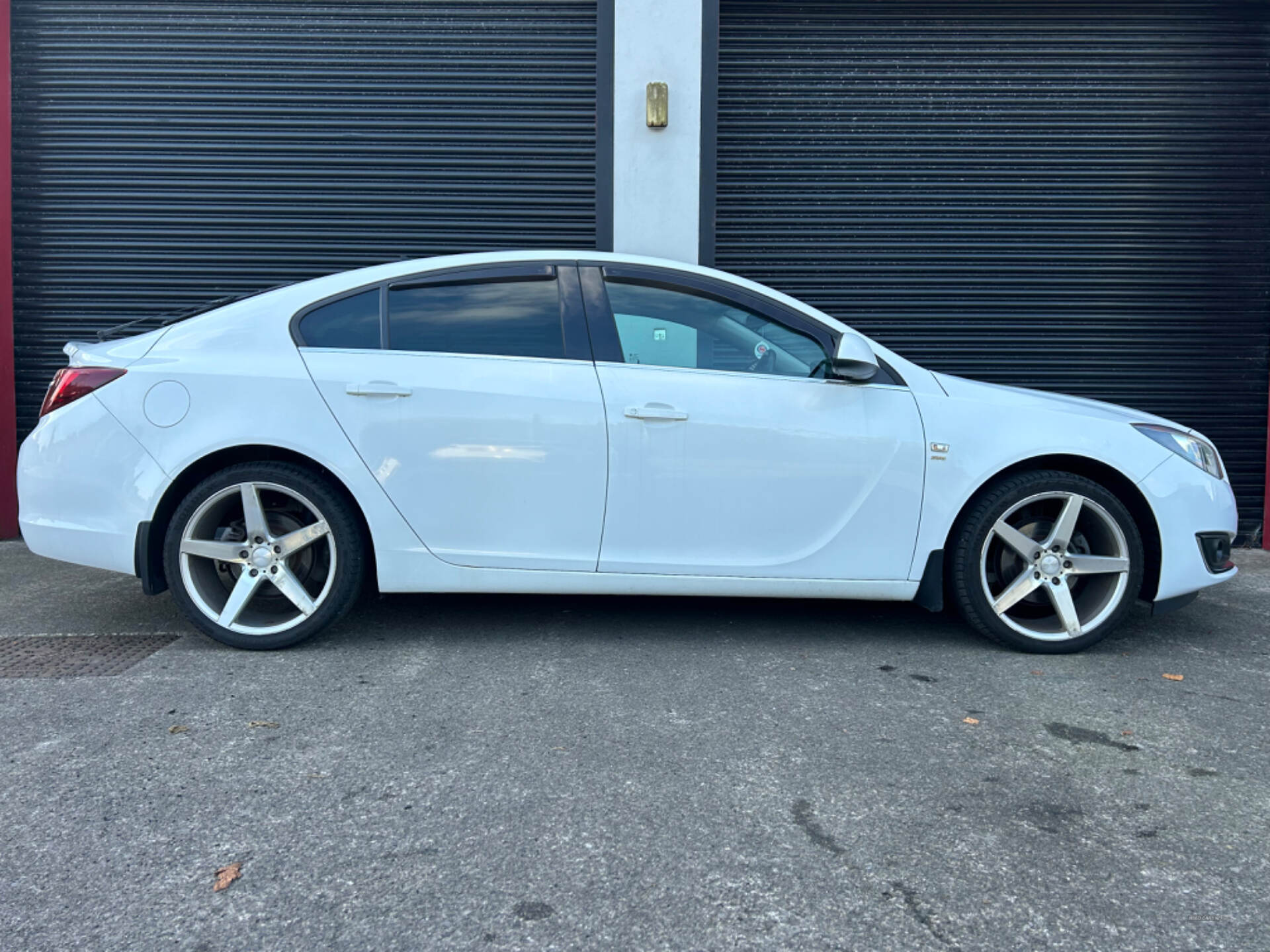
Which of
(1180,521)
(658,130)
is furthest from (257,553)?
(658,130)

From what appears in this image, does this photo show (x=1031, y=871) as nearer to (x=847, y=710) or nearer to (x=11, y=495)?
(x=847, y=710)

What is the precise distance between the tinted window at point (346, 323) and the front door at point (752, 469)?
0.90 metres

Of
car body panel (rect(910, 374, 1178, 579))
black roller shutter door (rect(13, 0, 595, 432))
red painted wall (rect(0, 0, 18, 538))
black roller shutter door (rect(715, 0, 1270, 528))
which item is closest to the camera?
car body panel (rect(910, 374, 1178, 579))

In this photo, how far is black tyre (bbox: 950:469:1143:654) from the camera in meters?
3.60

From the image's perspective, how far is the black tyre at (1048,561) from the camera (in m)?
3.60

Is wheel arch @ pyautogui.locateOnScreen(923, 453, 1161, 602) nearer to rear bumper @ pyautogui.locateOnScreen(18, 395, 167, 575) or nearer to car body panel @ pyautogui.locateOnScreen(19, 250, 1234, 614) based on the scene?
car body panel @ pyautogui.locateOnScreen(19, 250, 1234, 614)

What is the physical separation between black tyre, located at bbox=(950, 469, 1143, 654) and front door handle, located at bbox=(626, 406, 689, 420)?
1.19 metres

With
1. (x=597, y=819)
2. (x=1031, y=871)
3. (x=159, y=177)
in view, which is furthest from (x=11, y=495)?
(x=1031, y=871)

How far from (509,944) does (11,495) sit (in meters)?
6.11

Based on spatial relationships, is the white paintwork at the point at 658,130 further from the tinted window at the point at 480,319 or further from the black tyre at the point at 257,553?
the black tyre at the point at 257,553

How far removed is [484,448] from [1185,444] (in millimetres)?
2801

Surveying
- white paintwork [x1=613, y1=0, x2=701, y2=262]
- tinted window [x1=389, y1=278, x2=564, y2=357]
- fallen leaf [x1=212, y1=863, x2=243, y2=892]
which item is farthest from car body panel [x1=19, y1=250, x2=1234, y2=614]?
white paintwork [x1=613, y1=0, x2=701, y2=262]

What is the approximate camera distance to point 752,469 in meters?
3.54

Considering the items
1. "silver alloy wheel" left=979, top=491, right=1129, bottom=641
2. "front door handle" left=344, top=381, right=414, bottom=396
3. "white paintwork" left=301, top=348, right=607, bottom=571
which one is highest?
"front door handle" left=344, top=381, right=414, bottom=396
